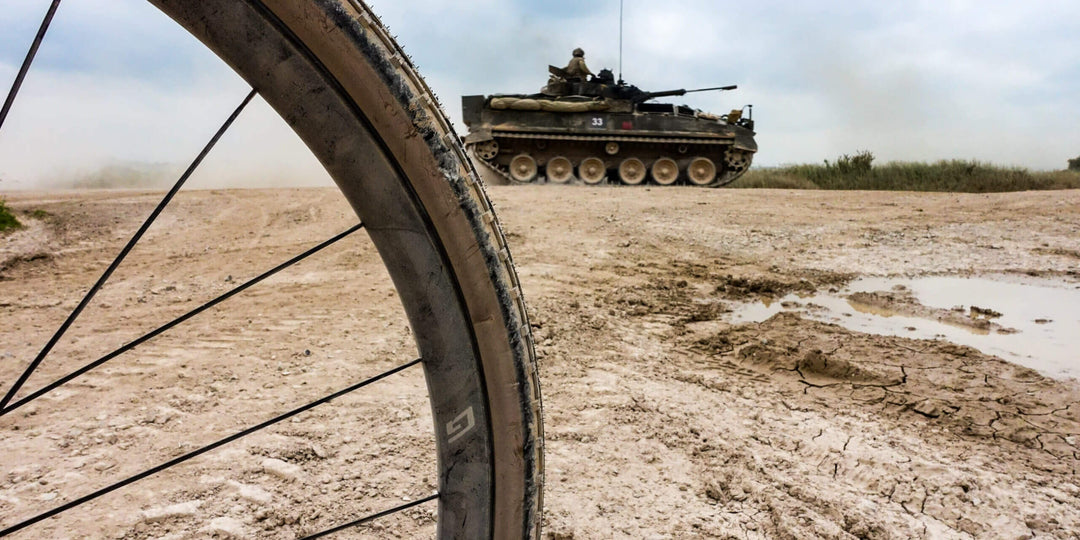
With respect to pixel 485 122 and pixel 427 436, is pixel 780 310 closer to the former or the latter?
pixel 427 436

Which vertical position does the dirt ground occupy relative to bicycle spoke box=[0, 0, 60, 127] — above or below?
below

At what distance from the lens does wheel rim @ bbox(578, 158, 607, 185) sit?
523 inches

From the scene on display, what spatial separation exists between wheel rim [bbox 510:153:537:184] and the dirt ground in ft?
28.1

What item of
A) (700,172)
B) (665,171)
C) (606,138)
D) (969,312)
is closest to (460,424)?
(969,312)

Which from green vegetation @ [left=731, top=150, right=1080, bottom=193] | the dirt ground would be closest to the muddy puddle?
the dirt ground

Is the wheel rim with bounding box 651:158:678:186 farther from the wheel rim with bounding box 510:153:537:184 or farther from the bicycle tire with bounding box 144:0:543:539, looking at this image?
the bicycle tire with bounding box 144:0:543:539

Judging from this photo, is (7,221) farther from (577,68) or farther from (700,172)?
(700,172)

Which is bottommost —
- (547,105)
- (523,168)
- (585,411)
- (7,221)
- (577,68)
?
(585,411)

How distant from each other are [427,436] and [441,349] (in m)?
1.35

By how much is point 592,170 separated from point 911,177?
23.0 ft

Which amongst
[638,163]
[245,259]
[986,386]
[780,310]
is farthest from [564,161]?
[986,386]

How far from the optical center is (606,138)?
13008 millimetres

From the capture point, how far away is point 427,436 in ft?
6.62

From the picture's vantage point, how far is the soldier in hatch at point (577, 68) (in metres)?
14.2
